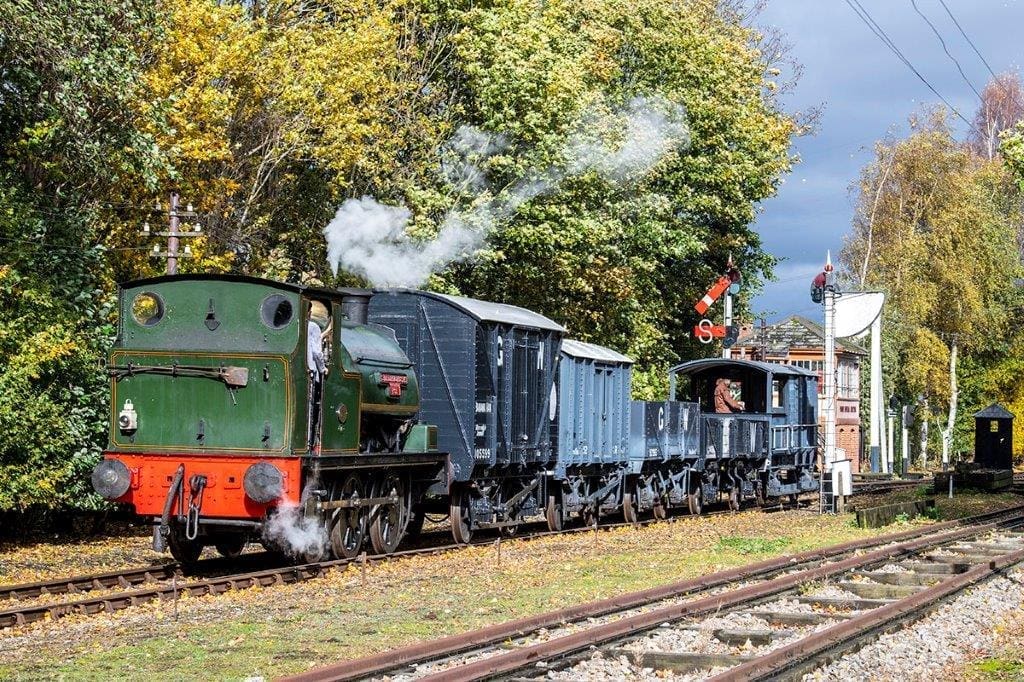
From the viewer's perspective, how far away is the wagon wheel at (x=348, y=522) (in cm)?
1678

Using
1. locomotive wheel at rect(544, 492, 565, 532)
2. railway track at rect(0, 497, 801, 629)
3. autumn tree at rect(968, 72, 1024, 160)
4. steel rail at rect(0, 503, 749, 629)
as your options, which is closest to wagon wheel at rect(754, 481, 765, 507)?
locomotive wheel at rect(544, 492, 565, 532)

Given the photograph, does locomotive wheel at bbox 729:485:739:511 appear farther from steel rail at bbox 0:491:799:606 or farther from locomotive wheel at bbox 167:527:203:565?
locomotive wheel at bbox 167:527:203:565

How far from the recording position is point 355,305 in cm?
1816

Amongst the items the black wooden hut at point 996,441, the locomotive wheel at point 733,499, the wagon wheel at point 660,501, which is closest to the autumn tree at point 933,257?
the black wooden hut at point 996,441

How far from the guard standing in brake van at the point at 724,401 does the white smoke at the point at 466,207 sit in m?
5.74

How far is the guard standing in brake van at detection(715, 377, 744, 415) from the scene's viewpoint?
32.0 m

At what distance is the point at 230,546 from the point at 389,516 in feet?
6.90

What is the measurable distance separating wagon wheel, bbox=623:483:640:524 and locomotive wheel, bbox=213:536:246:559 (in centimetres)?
1002

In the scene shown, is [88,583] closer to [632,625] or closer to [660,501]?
[632,625]

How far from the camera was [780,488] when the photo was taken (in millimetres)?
33281

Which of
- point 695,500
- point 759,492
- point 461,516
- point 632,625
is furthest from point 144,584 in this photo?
point 759,492

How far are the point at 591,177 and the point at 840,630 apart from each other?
69.8ft

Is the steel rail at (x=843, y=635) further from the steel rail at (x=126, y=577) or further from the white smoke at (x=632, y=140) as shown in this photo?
the white smoke at (x=632, y=140)

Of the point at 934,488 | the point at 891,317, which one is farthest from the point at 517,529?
the point at 891,317
